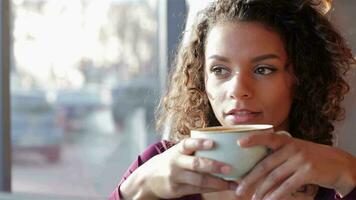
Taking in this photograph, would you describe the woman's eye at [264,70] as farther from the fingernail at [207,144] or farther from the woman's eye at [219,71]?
the fingernail at [207,144]

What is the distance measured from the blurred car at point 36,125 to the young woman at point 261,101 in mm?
3527

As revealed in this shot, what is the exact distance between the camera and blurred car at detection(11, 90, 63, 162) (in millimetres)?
4668

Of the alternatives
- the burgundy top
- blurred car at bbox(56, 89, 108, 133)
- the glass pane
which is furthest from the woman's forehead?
blurred car at bbox(56, 89, 108, 133)

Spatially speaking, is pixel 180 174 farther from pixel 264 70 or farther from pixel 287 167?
pixel 264 70

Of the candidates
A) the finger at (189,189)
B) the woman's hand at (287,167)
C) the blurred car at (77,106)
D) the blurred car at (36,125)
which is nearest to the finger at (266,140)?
the woman's hand at (287,167)

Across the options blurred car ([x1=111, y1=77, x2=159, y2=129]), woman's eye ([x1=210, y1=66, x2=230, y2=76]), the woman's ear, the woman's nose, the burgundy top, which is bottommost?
blurred car ([x1=111, y1=77, x2=159, y2=129])

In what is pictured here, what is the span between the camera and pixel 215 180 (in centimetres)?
79

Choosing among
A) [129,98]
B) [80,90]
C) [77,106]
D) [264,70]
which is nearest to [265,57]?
[264,70]

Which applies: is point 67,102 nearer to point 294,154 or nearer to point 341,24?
point 341,24

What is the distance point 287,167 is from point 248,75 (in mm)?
233

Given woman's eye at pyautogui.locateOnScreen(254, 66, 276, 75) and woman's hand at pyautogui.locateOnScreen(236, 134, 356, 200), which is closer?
woman's hand at pyautogui.locateOnScreen(236, 134, 356, 200)

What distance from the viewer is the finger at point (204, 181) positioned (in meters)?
0.79

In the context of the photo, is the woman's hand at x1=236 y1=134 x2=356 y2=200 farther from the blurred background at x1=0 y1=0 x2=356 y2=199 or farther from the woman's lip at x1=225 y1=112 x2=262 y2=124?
the blurred background at x1=0 y1=0 x2=356 y2=199

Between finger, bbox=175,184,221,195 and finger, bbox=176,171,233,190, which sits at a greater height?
finger, bbox=176,171,233,190
